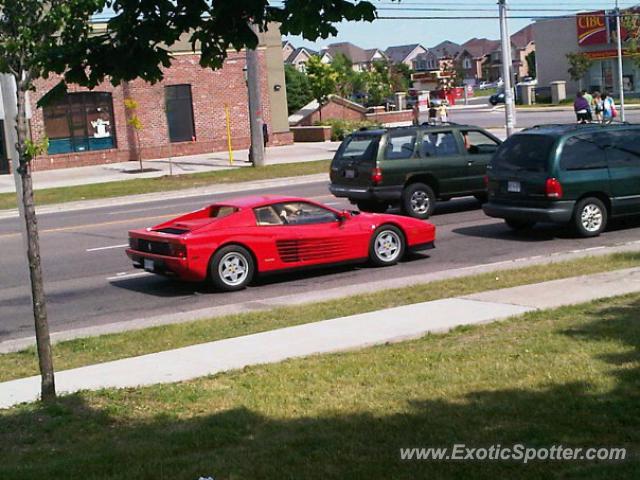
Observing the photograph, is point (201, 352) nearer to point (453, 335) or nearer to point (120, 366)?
point (120, 366)

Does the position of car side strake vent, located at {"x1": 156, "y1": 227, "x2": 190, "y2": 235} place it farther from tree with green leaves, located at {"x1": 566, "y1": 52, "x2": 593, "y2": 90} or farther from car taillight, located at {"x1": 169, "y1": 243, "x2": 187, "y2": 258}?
tree with green leaves, located at {"x1": 566, "y1": 52, "x2": 593, "y2": 90}

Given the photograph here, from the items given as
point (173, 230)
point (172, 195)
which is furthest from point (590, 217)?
point (172, 195)

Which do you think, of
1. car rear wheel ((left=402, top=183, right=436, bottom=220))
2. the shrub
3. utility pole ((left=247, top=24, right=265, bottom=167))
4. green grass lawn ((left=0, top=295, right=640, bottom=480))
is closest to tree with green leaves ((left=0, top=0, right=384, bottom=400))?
green grass lawn ((left=0, top=295, right=640, bottom=480))

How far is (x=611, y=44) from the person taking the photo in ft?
245

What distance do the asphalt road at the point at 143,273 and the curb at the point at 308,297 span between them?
0.35 metres

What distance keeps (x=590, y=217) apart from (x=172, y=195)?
16014 millimetres

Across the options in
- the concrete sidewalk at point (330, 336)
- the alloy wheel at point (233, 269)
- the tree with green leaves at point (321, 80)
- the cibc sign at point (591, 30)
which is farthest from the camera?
the cibc sign at point (591, 30)

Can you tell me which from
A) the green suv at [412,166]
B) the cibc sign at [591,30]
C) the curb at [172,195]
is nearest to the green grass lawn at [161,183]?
the curb at [172,195]

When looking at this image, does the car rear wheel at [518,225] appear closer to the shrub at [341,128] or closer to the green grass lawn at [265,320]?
the green grass lawn at [265,320]

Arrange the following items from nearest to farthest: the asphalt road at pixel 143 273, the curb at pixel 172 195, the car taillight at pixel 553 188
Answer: the asphalt road at pixel 143 273
the car taillight at pixel 553 188
the curb at pixel 172 195

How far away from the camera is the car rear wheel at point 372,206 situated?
20594 mm

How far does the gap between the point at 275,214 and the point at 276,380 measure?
6.38 meters

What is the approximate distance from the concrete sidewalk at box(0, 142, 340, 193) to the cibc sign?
120 ft
